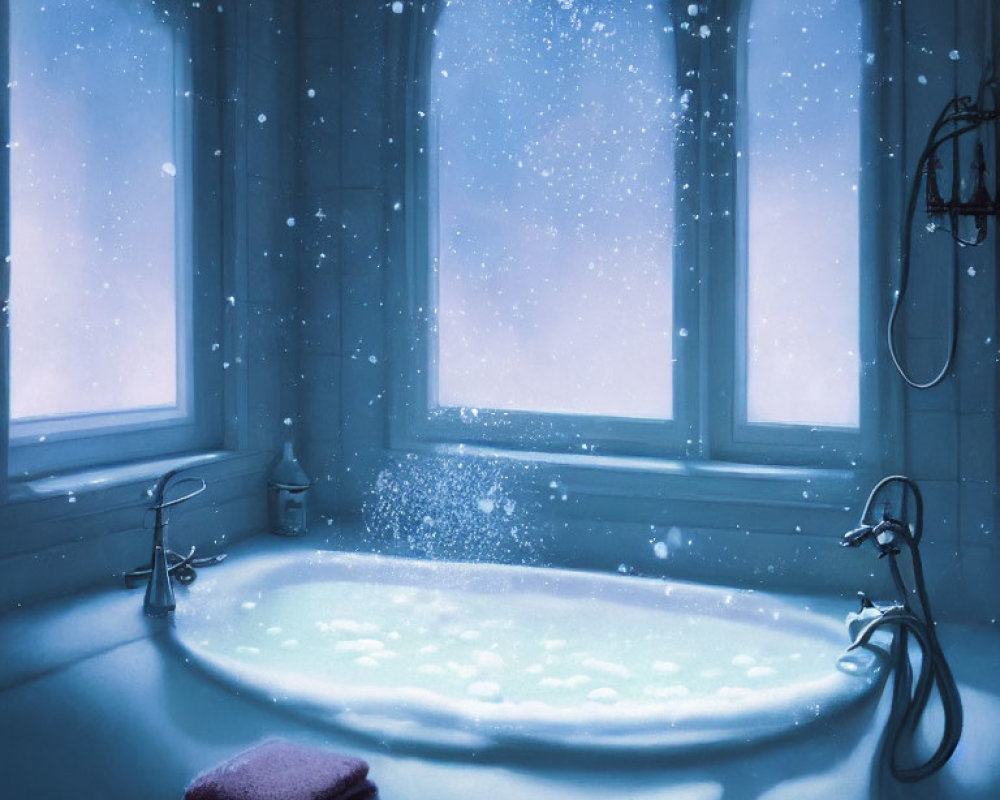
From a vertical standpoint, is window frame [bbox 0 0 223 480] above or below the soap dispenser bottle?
above

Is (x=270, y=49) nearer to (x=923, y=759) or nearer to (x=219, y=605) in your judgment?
(x=219, y=605)

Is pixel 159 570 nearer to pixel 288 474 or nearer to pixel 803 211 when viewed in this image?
pixel 288 474

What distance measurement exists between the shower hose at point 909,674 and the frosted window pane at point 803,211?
24.4 inches

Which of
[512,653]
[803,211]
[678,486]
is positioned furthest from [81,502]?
[803,211]

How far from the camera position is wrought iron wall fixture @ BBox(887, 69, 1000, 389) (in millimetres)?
1675

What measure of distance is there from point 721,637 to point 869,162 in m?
1.09

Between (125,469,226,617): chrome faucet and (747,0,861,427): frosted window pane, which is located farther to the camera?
(747,0,861,427): frosted window pane

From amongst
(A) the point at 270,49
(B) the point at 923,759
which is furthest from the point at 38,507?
(B) the point at 923,759

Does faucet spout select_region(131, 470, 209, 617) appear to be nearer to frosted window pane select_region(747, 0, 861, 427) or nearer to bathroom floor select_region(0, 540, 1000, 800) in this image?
bathroom floor select_region(0, 540, 1000, 800)

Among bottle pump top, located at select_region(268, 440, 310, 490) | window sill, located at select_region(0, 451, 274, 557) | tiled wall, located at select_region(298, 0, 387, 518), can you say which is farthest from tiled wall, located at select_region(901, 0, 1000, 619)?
window sill, located at select_region(0, 451, 274, 557)

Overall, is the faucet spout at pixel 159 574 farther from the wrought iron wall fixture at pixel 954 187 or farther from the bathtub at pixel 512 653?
the wrought iron wall fixture at pixel 954 187

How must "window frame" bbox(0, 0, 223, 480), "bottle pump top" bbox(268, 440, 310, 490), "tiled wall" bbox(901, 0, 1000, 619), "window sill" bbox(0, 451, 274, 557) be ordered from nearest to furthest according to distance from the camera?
"window sill" bbox(0, 451, 274, 557) < "tiled wall" bbox(901, 0, 1000, 619) < "window frame" bbox(0, 0, 223, 480) < "bottle pump top" bbox(268, 440, 310, 490)

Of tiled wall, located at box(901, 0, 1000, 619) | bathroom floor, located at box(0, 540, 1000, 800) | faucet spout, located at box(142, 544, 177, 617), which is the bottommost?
bathroom floor, located at box(0, 540, 1000, 800)

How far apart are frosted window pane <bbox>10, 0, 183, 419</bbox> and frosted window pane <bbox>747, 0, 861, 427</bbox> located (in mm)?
1463
